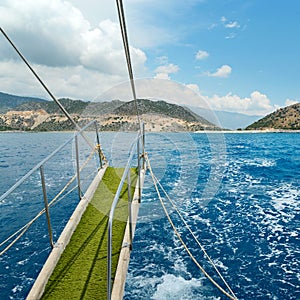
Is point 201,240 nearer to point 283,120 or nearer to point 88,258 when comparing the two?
point 88,258

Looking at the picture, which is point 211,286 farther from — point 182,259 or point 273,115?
point 273,115

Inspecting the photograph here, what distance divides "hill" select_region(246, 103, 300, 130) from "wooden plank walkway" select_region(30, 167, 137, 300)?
8711 cm

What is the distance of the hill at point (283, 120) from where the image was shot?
276ft

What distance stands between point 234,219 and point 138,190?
5.46m

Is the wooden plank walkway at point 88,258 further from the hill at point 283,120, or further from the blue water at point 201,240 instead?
the hill at point 283,120

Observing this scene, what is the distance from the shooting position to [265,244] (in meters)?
8.08

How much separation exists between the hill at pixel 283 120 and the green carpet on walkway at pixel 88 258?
3430 inches

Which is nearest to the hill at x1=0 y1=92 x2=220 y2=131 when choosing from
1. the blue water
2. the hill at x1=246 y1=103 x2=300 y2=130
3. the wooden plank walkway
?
the blue water

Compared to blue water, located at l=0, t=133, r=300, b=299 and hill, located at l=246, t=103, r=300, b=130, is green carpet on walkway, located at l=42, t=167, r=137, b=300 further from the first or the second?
hill, located at l=246, t=103, r=300, b=130

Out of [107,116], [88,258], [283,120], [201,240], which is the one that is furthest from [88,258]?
[283,120]

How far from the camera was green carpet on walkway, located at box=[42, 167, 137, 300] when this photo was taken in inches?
138

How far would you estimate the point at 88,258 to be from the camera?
4.14m

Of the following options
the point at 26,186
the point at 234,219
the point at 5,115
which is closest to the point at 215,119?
the point at 234,219

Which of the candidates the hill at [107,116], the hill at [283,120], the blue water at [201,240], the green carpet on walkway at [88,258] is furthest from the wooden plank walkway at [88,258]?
the hill at [283,120]
